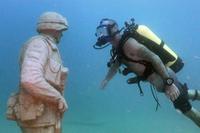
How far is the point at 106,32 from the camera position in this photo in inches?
236

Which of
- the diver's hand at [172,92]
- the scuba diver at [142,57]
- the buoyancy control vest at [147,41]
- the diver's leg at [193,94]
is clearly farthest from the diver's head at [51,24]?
the diver's leg at [193,94]

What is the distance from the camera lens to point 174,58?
6164mm

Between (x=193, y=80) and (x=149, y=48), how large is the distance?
31.1 ft

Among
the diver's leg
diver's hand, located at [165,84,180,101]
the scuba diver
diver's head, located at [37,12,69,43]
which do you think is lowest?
the diver's leg

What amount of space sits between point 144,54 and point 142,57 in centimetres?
8

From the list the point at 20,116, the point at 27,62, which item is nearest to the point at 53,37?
the point at 27,62

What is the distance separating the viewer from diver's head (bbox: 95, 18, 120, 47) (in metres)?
5.96

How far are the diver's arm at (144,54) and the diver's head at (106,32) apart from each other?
10.4 inches

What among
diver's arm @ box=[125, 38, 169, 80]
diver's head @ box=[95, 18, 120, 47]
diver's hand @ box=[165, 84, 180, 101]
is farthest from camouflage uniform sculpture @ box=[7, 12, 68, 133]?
diver's hand @ box=[165, 84, 180, 101]

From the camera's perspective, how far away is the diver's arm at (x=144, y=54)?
5785 mm

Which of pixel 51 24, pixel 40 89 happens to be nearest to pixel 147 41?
pixel 51 24

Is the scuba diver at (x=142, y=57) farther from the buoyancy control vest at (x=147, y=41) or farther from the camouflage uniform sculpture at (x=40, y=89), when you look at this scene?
the camouflage uniform sculpture at (x=40, y=89)

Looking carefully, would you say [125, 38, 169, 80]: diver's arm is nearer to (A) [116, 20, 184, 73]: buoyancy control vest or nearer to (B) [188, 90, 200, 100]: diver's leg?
(A) [116, 20, 184, 73]: buoyancy control vest

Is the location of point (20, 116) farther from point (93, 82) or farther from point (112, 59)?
point (93, 82)
